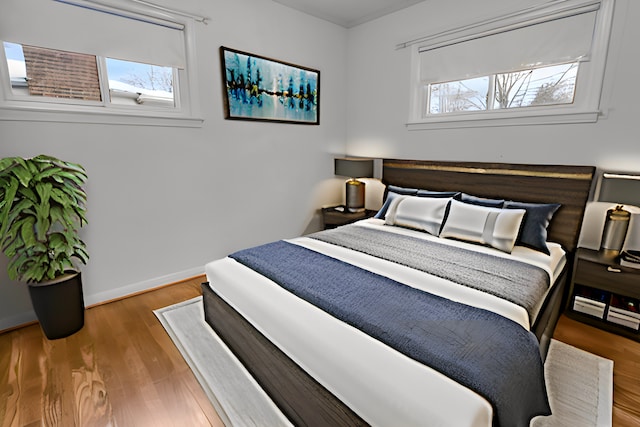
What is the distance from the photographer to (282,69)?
11.8ft

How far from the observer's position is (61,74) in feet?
7.96

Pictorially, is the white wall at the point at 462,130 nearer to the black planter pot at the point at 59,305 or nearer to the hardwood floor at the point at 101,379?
the hardwood floor at the point at 101,379

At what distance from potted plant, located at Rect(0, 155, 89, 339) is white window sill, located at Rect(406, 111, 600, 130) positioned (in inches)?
129

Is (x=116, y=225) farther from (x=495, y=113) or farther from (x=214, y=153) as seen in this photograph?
(x=495, y=113)

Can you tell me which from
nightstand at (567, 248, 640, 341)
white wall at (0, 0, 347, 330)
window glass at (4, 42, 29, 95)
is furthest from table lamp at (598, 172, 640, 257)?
window glass at (4, 42, 29, 95)

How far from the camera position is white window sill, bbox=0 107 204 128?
7.30 feet

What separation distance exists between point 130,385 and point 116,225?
1.43m

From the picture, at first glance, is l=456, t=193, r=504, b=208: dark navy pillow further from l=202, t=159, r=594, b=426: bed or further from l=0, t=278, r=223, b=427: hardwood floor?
l=0, t=278, r=223, b=427: hardwood floor

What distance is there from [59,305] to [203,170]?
1584mm

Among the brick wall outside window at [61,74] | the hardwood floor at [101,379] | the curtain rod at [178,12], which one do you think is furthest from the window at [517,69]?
the hardwood floor at [101,379]

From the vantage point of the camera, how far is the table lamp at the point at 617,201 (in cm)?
221

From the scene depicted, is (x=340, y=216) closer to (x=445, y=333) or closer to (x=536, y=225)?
(x=536, y=225)

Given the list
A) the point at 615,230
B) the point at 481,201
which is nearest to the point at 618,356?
the point at 615,230

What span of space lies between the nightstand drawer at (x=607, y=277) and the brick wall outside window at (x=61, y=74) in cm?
406
